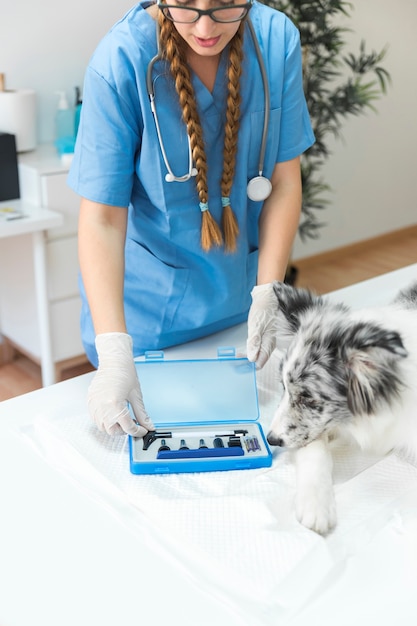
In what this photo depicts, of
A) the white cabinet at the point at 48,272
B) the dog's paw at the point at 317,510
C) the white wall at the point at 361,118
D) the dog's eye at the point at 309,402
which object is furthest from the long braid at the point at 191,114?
the white wall at the point at 361,118

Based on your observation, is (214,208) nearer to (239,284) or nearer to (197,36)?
(239,284)

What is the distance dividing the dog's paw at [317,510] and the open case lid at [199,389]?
0.26 meters

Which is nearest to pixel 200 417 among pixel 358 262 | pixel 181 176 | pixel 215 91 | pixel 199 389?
pixel 199 389

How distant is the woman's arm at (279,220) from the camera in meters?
1.54

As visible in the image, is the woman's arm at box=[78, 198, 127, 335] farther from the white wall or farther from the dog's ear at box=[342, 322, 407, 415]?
the white wall

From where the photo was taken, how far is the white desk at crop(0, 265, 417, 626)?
0.89 meters

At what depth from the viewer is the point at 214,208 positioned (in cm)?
149

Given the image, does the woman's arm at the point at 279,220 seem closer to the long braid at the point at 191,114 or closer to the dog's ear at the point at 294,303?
the long braid at the point at 191,114

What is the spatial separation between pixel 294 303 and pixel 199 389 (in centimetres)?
26

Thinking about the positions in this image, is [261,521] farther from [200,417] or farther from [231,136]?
[231,136]

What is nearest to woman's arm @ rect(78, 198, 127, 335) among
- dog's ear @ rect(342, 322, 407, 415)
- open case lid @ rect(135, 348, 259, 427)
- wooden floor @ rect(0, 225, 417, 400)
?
open case lid @ rect(135, 348, 259, 427)

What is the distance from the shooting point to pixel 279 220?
1561 millimetres

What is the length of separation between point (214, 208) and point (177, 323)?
0.27 meters

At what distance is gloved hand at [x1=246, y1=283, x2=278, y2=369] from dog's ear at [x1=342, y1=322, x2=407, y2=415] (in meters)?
0.29
